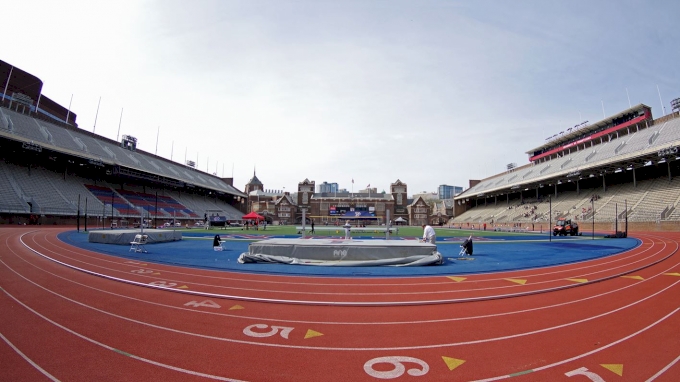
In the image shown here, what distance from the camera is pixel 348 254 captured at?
48.1 feet

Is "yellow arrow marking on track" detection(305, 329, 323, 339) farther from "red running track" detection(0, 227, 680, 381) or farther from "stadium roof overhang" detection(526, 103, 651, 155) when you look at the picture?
"stadium roof overhang" detection(526, 103, 651, 155)

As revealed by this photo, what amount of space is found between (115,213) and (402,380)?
55.7m

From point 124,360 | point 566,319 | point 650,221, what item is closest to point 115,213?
point 124,360

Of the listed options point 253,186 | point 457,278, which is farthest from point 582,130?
point 253,186

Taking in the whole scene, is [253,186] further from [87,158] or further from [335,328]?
[335,328]

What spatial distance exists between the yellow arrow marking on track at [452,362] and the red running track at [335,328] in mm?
19

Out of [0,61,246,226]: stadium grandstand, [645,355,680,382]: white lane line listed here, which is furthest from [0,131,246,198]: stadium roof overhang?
[645,355,680,382]: white lane line

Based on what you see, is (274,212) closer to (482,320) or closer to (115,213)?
(115,213)

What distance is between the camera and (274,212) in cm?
9962

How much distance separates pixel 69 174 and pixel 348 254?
59260 millimetres

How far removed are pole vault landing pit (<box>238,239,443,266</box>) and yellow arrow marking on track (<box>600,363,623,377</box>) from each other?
9.45 meters

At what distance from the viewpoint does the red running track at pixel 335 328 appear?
456cm

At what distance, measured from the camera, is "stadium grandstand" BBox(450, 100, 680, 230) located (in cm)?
4181

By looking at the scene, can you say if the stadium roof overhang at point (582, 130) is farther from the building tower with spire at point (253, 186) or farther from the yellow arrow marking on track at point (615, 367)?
the building tower with spire at point (253, 186)
